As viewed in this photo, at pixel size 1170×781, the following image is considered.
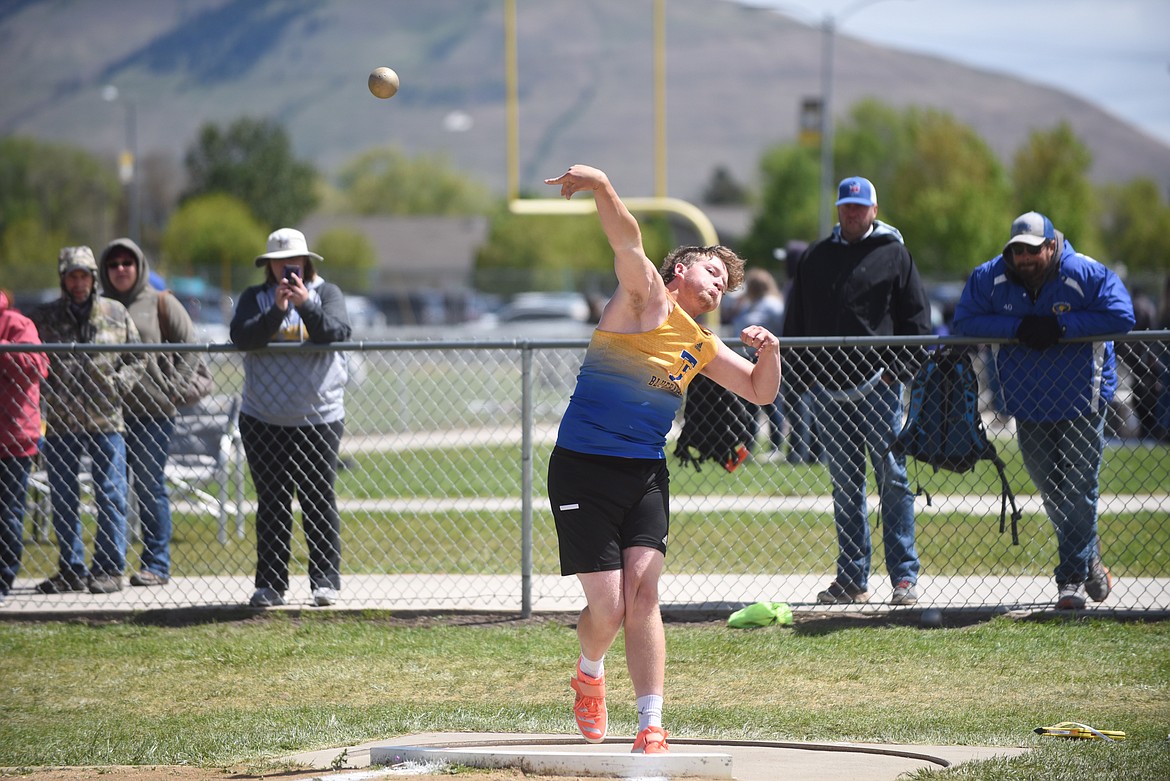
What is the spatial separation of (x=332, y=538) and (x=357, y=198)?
480 ft

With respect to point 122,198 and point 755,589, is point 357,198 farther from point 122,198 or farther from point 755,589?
point 755,589

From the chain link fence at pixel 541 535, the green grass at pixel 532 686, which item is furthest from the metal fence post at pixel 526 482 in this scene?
the green grass at pixel 532 686

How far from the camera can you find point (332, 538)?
744 cm

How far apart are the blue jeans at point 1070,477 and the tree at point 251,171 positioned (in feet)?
279

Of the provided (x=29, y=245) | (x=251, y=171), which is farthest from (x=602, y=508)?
(x=251, y=171)

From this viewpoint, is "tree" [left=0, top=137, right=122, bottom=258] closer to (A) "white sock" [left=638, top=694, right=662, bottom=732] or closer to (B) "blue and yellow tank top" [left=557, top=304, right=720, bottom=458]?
(B) "blue and yellow tank top" [left=557, top=304, right=720, bottom=458]

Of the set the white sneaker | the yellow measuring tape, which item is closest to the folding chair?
the white sneaker

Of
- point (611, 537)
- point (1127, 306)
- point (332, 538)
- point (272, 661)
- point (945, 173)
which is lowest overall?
point (272, 661)

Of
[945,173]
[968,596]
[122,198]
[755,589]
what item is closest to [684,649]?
[755,589]

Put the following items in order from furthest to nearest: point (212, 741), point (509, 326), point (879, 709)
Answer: point (509, 326)
point (879, 709)
point (212, 741)

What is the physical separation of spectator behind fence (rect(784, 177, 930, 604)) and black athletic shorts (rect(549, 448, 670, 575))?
2587 millimetres

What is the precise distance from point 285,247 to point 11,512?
2.48 meters

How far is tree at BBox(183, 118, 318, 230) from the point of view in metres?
89.8

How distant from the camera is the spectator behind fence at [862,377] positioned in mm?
7082
